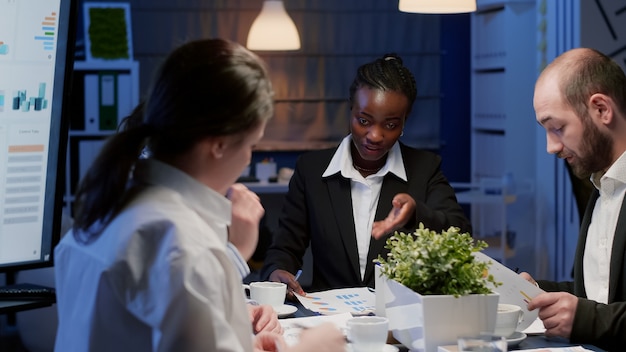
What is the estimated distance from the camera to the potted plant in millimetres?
1808

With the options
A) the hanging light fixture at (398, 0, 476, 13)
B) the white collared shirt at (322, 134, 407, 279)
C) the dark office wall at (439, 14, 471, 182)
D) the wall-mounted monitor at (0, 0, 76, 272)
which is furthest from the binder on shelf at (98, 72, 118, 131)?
the wall-mounted monitor at (0, 0, 76, 272)

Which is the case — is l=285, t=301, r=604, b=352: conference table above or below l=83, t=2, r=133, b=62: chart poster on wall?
below

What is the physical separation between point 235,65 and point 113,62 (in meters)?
5.02

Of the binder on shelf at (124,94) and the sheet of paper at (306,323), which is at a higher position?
the binder on shelf at (124,94)

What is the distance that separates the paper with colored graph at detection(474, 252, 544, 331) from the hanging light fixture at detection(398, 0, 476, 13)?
1.44 metres

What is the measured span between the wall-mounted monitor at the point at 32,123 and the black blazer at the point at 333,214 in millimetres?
659

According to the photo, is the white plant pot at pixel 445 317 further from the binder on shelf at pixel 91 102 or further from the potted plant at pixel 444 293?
the binder on shelf at pixel 91 102

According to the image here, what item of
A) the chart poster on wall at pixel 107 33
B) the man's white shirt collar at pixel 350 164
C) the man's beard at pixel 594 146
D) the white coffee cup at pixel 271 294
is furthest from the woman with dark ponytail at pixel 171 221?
the chart poster on wall at pixel 107 33

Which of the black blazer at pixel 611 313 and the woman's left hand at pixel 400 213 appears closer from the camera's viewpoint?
the black blazer at pixel 611 313

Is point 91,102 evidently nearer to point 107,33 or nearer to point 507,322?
point 107,33

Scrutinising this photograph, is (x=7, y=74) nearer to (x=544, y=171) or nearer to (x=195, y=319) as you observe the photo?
(x=195, y=319)

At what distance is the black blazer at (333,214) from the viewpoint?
2.84 m

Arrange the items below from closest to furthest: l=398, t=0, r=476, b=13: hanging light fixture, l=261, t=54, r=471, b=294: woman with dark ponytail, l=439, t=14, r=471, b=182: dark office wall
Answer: l=261, t=54, r=471, b=294: woman with dark ponytail, l=398, t=0, r=476, b=13: hanging light fixture, l=439, t=14, r=471, b=182: dark office wall

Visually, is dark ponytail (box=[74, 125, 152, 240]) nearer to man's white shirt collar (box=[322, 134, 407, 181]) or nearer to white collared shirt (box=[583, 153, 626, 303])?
white collared shirt (box=[583, 153, 626, 303])
